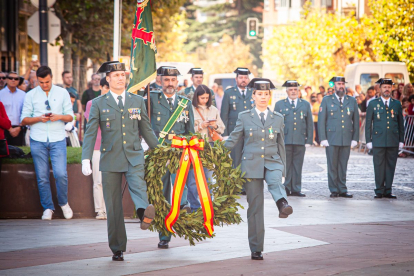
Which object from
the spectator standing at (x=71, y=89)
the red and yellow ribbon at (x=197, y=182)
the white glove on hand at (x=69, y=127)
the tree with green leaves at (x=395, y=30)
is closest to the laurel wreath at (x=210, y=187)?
the red and yellow ribbon at (x=197, y=182)

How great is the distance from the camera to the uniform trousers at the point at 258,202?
8117mm

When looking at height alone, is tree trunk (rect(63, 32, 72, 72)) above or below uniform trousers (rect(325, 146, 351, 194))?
above

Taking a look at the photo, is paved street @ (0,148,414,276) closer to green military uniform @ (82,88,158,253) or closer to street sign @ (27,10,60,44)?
green military uniform @ (82,88,158,253)

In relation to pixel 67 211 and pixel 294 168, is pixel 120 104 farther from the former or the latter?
pixel 294 168

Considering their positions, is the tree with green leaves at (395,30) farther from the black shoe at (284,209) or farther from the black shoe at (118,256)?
the black shoe at (118,256)

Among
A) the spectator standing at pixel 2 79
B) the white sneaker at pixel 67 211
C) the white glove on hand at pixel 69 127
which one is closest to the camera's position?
the white sneaker at pixel 67 211

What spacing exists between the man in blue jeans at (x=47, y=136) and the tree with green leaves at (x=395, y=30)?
22773 millimetres

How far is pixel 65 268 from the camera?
7.65 metres

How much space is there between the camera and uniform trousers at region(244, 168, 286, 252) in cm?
812

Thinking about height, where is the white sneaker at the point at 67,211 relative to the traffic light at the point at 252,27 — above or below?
below

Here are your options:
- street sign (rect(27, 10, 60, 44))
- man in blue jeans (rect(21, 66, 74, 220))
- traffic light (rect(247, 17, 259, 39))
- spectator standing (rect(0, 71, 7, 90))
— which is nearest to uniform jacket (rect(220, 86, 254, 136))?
street sign (rect(27, 10, 60, 44))

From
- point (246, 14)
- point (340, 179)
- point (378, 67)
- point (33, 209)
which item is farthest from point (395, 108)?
point (246, 14)

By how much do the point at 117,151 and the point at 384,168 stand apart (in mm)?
7563

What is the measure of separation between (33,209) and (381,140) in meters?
6.67
